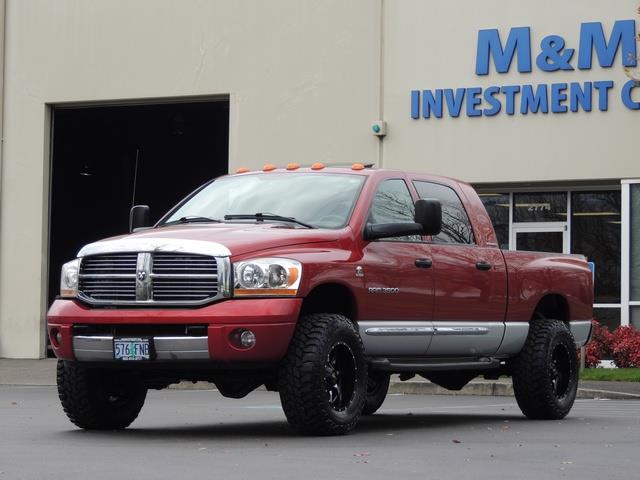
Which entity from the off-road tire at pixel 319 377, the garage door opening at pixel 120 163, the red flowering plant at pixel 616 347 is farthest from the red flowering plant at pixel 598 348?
the off-road tire at pixel 319 377

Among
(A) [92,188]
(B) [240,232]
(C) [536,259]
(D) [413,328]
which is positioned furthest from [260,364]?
(A) [92,188]

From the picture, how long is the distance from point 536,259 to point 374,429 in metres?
2.73

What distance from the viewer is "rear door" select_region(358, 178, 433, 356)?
11242mm

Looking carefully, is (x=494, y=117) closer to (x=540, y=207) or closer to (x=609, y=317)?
(x=540, y=207)

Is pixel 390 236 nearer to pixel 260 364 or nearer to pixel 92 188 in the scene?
pixel 260 364

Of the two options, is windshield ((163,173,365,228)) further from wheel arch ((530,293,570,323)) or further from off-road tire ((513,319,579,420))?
wheel arch ((530,293,570,323))

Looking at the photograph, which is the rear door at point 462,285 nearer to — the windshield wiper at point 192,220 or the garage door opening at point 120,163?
the windshield wiper at point 192,220

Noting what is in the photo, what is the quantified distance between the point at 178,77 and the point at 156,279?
1834 centimetres

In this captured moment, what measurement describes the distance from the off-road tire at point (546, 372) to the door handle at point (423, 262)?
6.09 ft

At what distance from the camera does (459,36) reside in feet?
85.6

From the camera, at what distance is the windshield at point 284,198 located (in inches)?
453

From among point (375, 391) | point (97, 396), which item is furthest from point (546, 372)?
point (97, 396)

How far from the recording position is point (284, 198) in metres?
11.8

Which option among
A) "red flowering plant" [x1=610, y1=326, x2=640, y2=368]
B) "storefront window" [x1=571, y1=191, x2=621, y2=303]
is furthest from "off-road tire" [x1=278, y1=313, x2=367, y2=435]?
"storefront window" [x1=571, y1=191, x2=621, y2=303]
